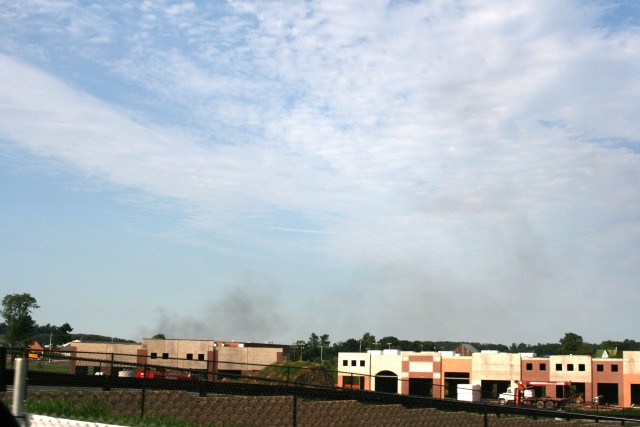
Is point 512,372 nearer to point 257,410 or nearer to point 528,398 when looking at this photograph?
point 528,398

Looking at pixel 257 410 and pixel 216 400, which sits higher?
pixel 216 400

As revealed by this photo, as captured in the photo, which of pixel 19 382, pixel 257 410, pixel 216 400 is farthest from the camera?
pixel 257 410

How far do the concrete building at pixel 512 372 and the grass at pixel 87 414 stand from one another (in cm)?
7332

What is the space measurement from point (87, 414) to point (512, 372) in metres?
80.7

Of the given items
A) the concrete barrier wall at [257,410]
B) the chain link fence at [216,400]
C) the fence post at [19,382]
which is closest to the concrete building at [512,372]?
the concrete barrier wall at [257,410]

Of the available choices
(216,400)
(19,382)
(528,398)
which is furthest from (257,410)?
(528,398)

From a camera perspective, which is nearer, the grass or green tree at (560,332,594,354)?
the grass

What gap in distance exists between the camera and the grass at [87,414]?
13531mm

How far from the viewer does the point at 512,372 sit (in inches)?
3526

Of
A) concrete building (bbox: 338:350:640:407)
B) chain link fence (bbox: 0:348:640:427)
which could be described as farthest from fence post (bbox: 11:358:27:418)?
concrete building (bbox: 338:350:640:407)

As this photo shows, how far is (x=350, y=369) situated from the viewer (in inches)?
3752

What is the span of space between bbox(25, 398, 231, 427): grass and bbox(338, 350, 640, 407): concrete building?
7332 cm

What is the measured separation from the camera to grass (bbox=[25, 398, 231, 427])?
44.4ft

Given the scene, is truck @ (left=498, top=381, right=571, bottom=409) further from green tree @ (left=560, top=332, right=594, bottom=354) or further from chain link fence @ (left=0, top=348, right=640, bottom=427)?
green tree @ (left=560, top=332, right=594, bottom=354)
